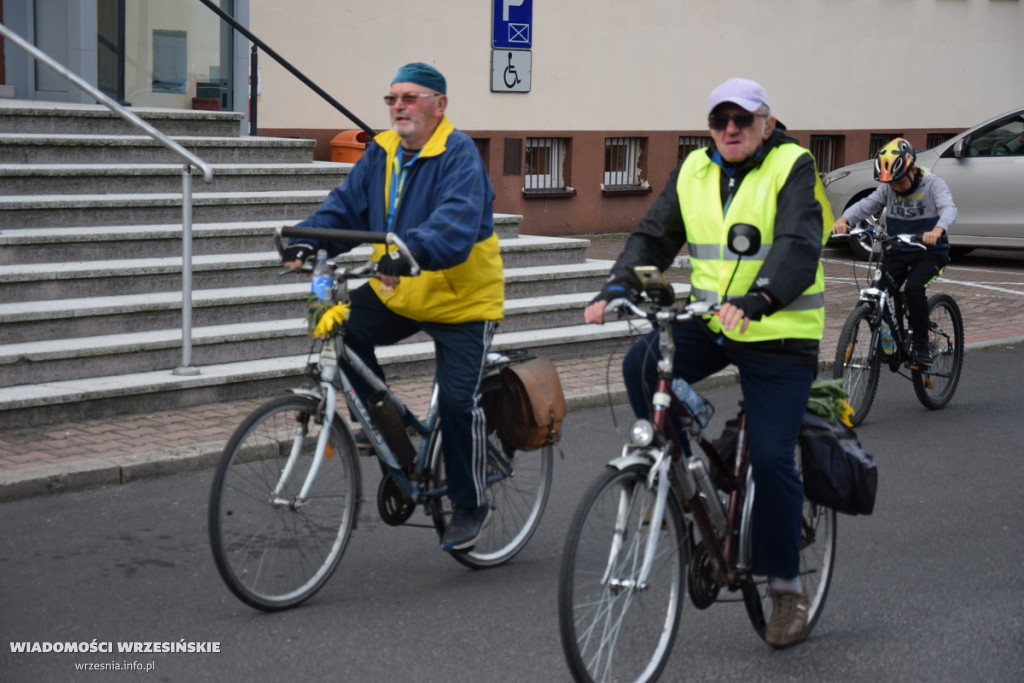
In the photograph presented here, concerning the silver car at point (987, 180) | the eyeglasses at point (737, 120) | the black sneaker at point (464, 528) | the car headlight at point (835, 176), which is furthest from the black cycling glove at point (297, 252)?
the car headlight at point (835, 176)

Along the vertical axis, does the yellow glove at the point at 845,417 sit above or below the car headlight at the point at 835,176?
below

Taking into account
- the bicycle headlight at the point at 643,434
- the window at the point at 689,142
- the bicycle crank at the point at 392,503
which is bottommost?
the bicycle crank at the point at 392,503

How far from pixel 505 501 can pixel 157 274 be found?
425cm

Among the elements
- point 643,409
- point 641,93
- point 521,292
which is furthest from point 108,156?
point 641,93

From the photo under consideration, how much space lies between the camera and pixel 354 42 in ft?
48.4

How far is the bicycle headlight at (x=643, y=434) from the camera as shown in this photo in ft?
13.3

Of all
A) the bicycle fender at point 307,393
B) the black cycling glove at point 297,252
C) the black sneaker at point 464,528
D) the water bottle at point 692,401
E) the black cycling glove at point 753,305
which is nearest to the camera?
the black cycling glove at point 753,305

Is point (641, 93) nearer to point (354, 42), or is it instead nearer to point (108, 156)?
point (354, 42)

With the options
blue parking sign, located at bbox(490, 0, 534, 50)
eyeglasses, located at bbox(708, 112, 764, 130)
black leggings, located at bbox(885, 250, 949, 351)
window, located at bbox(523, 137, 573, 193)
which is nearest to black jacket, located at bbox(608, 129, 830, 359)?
eyeglasses, located at bbox(708, 112, 764, 130)

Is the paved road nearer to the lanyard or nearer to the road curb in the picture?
the road curb

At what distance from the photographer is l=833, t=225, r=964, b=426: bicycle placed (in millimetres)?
8594

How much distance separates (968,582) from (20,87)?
964cm

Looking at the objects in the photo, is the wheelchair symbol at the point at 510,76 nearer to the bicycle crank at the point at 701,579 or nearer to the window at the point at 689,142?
the window at the point at 689,142

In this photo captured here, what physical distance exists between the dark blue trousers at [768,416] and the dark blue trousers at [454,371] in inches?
35.4
